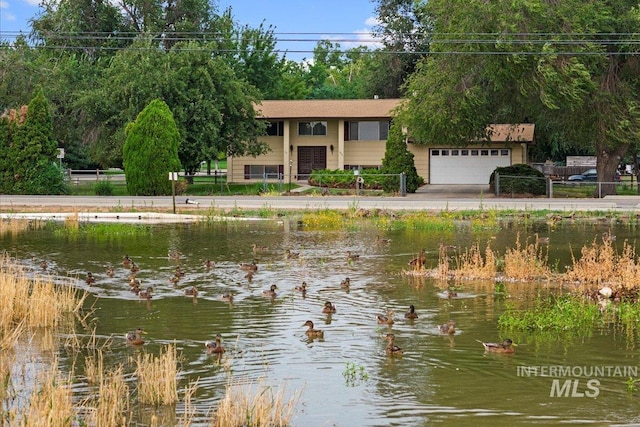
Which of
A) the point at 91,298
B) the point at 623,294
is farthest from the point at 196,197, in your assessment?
the point at 623,294

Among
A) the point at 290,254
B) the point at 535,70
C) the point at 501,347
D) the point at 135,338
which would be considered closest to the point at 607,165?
the point at 535,70

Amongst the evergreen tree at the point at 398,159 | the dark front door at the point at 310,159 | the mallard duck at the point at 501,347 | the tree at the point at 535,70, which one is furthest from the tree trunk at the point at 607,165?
the mallard duck at the point at 501,347

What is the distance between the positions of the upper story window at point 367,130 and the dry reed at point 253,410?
190ft

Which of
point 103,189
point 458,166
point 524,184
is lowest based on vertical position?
point 103,189

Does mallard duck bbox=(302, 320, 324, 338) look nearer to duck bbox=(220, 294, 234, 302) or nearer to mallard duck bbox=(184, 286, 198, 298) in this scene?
duck bbox=(220, 294, 234, 302)

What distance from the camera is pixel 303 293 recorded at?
71.6 feet

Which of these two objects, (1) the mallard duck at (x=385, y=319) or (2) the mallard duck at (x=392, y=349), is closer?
(2) the mallard duck at (x=392, y=349)

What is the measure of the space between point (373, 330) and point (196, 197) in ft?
119

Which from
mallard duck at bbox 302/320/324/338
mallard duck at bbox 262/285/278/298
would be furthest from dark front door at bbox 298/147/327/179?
mallard duck at bbox 302/320/324/338

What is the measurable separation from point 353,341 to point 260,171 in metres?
55.2

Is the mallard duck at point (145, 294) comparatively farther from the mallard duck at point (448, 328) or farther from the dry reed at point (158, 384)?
the dry reed at point (158, 384)

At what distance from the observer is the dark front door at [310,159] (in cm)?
7112

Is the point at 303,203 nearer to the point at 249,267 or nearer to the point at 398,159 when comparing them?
the point at 398,159

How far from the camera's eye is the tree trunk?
5366cm
